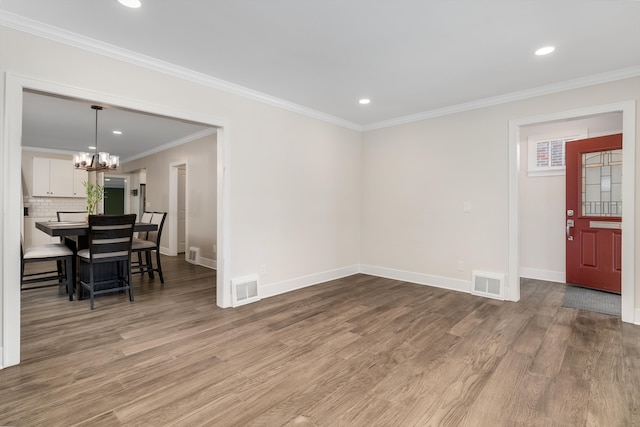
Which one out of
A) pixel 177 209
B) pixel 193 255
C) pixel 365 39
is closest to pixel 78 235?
pixel 193 255

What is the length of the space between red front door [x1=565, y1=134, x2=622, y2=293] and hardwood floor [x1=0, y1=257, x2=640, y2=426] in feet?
3.75

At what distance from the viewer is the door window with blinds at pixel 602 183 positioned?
3.95 m

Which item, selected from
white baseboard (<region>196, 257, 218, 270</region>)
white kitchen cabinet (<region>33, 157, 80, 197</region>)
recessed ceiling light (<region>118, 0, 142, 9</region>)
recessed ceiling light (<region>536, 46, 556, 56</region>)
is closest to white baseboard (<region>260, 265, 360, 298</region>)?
white baseboard (<region>196, 257, 218, 270</region>)

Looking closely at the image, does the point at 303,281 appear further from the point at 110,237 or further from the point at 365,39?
the point at 365,39

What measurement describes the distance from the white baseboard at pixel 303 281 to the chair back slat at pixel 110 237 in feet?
5.64

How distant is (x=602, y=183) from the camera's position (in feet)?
13.4

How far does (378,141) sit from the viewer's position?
501cm

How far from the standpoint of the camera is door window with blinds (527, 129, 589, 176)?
459 centimetres

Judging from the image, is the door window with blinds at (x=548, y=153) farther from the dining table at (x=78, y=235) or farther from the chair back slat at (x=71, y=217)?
the chair back slat at (x=71, y=217)

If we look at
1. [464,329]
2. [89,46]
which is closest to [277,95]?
[89,46]

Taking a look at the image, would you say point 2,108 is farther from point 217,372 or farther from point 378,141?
point 378,141

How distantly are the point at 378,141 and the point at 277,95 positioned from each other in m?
1.97

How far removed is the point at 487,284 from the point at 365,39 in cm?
323

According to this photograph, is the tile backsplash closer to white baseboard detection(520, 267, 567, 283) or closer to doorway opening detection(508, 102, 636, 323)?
doorway opening detection(508, 102, 636, 323)
